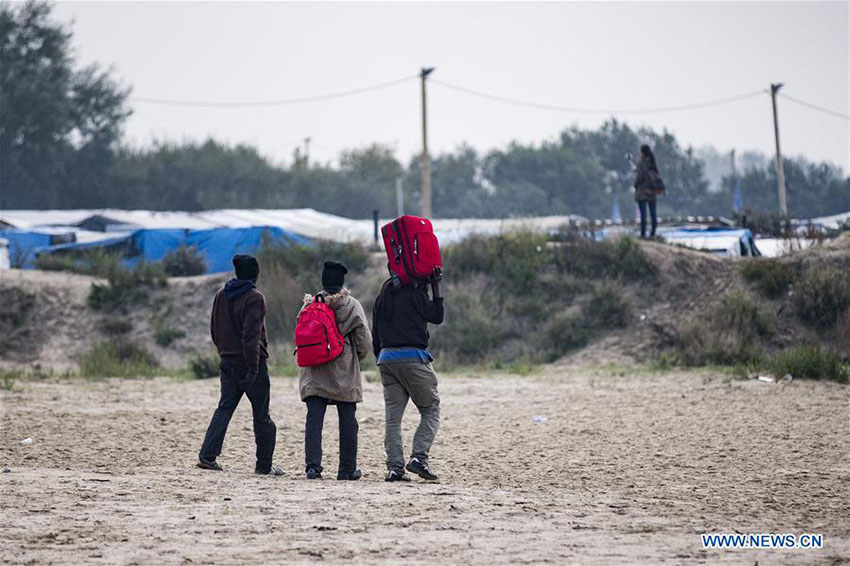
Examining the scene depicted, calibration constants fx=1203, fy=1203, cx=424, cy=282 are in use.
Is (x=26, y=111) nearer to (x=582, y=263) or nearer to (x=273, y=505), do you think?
(x=582, y=263)

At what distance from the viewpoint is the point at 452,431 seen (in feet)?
48.4

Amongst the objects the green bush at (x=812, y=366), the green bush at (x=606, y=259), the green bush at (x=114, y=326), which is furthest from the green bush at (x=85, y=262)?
the green bush at (x=812, y=366)

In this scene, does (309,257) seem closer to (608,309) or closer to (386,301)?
(608,309)

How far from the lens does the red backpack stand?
9633mm

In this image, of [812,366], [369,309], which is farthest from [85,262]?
[812,366]

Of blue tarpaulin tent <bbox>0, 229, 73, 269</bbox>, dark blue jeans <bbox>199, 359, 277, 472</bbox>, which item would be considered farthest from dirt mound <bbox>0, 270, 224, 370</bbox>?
dark blue jeans <bbox>199, 359, 277, 472</bbox>

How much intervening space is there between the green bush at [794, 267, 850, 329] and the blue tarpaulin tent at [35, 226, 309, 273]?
47.8ft

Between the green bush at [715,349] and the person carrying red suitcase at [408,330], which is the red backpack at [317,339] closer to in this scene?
the person carrying red suitcase at [408,330]

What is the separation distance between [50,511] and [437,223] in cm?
3874

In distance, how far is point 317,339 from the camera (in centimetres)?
964

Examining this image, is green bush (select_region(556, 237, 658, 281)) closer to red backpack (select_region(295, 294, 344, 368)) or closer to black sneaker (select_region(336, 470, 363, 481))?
black sneaker (select_region(336, 470, 363, 481))

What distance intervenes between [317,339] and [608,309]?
17276 millimetres

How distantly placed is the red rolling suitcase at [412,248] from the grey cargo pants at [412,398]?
735 mm

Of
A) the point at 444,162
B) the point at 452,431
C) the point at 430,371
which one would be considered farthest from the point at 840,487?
the point at 444,162
